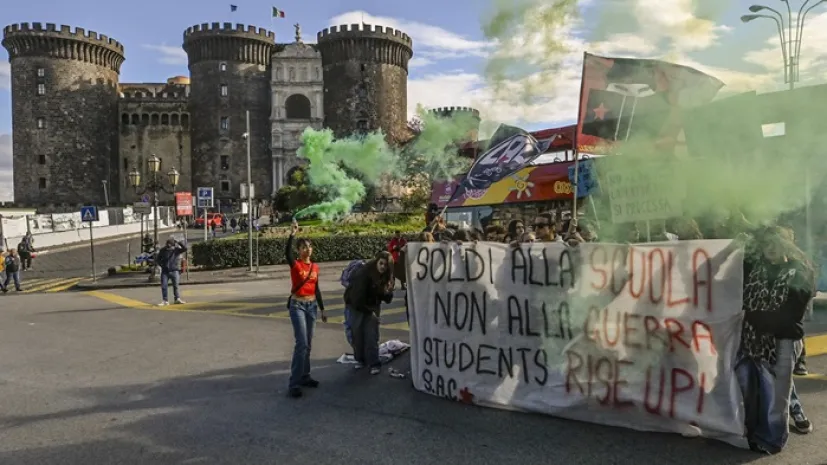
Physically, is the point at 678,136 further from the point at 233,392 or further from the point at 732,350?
the point at 233,392

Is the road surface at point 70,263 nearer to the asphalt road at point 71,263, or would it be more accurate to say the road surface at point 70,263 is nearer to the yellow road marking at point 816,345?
the asphalt road at point 71,263

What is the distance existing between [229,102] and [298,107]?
8.04m

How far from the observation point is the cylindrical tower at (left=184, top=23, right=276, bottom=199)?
73000mm

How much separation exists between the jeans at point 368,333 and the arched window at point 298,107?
6937cm

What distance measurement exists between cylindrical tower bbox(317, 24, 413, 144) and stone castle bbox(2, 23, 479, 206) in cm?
12

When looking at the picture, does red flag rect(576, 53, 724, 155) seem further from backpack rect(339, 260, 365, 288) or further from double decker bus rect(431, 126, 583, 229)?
double decker bus rect(431, 126, 583, 229)

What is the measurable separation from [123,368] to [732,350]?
287 inches

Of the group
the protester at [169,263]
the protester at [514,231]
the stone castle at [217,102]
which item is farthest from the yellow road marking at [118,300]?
the stone castle at [217,102]

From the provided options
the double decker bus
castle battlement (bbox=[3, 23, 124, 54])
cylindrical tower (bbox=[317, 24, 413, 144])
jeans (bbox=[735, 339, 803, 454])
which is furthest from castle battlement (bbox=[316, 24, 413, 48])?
jeans (bbox=[735, 339, 803, 454])

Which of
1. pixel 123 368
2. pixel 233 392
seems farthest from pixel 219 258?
pixel 233 392

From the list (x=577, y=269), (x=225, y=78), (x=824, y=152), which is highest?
(x=225, y=78)

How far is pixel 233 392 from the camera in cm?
705

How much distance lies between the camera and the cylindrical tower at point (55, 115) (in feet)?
236

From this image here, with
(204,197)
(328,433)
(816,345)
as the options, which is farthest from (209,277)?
(816,345)
